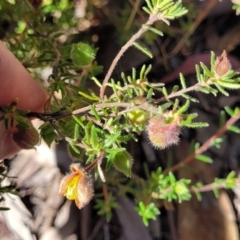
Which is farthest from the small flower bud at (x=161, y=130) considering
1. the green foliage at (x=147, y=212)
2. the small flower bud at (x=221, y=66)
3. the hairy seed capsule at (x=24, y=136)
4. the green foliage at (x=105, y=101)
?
the green foliage at (x=147, y=212)

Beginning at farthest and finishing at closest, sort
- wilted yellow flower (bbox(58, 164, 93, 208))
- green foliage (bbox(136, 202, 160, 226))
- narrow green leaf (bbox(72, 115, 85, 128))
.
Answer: green foliage (bbox(136, 202, 160, 226))
narrow green leaf (bbox(72, 115, 85, 128))
wilted yellow flower (bbox(58, 164, 93, 208))

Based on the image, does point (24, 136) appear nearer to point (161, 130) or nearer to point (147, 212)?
point (161, 130)

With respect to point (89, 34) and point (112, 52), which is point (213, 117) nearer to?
point (112, 52)

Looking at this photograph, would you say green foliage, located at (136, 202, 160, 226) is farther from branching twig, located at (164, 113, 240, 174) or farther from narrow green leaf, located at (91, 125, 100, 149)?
narrow green leaf, located at (91, 125, 100, 149)

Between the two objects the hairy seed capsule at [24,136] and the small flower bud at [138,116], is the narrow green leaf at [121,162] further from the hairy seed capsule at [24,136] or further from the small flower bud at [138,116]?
the hairy seed capsule at [24,136]

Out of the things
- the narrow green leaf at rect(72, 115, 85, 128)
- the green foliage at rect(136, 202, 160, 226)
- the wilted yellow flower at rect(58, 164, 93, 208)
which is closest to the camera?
the wilted yellow flower at rect(58, 164, 93, 208)

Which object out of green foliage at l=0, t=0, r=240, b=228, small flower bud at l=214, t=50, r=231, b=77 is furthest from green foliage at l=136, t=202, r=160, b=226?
small flower bud at l=214, t=50, r=231, b=77
